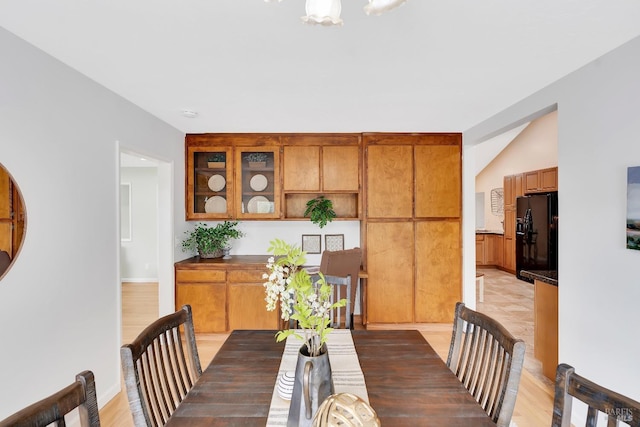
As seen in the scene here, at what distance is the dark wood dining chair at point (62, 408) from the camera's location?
0.77m

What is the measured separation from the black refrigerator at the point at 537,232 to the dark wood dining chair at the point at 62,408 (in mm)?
6903

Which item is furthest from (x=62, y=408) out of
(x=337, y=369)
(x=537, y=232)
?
(x=537, y=232)

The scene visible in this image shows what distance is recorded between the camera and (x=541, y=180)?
21.4 feet

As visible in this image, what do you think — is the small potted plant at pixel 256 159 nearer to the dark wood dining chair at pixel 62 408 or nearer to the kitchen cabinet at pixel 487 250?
the dark wood dining chair at pixel 62 408

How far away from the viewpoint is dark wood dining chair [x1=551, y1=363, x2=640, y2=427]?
2.70 feet

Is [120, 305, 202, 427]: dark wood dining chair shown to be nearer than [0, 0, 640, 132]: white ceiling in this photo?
Yes

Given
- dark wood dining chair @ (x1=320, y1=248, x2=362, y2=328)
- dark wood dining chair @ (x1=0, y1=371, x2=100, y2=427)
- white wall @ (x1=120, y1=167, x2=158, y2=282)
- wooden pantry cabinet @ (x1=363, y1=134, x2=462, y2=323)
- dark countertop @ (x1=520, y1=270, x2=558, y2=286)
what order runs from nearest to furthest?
dark wood dining chair @ (x1=0, y1=371, x2=100, y2=427) → dark countertop @ (x1=520, y1=270, x2=558, y2=286) → dark wood dining chair @ (x1=320, y1=248, x2=362, y2=328) → wooden pantry cabinet @ (x1=363, y1=134, x2=462, y2=323) → white wall @ (x1=120, y1=167, x2=158, y2=282)

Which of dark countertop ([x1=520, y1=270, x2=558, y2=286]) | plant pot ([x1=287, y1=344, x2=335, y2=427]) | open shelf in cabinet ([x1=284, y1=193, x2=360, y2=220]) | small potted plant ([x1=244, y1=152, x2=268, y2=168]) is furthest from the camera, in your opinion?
open shelf in cabinet ([x1=284, y1=193, x2=360, y2=220])

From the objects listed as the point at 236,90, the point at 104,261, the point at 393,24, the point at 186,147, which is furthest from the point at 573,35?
the point at 186,147

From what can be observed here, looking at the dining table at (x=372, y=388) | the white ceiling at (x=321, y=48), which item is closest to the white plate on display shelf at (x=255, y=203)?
the white ceiling at (x=321, y=48)

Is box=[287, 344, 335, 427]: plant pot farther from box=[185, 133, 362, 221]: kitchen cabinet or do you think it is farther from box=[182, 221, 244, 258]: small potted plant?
box=[182, 221, 244, 258]: small potted plant

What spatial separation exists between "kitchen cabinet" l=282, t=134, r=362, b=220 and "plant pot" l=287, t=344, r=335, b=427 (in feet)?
9.93

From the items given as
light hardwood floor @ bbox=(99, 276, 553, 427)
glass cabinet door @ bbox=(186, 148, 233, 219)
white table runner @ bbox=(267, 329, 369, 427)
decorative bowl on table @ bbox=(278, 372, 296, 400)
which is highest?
glass cabinet door @ bbox=(186, 148, 233, 219)

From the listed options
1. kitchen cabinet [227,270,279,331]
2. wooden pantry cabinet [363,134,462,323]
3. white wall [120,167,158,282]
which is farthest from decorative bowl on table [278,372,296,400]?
white wall [120,167,158,282]
